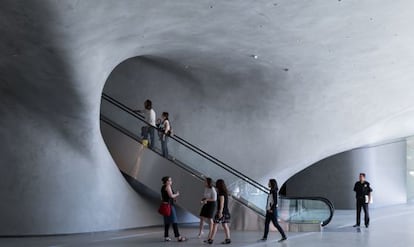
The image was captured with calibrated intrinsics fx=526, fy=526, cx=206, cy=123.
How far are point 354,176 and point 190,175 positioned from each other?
1582 cm

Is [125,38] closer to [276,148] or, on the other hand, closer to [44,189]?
[44,189]

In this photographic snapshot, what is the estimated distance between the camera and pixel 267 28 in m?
12.3

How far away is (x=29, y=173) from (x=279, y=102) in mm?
9422

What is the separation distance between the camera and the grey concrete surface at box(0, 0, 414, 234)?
10.1 m

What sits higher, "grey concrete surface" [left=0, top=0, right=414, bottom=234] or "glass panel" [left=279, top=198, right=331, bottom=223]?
"grey concrete surface" [left=0, top=0, right=414, bottom=234]

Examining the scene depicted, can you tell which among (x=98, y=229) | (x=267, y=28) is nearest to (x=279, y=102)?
(x=267, y=28)

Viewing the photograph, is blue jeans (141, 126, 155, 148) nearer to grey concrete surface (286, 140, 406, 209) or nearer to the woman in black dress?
the woman in black dress

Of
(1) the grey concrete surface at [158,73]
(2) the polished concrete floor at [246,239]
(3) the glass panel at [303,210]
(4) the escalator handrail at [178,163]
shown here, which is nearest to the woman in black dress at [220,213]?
(2) the polished concrete floor at [246,239]

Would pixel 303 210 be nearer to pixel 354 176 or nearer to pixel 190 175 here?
pixel 190 175

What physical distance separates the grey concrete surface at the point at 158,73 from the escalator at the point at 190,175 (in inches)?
44.2

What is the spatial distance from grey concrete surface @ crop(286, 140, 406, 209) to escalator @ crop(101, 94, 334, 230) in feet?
46.9

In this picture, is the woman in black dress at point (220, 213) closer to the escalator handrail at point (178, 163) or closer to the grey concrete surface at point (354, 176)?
the escalator handrail at point (178, 163)

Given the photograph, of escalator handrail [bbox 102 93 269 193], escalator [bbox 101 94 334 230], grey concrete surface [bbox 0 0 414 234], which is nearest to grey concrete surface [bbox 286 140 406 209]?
grey concrete surface [bbox 0 0 414 234]

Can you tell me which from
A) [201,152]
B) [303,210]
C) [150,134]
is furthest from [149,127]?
[303,210]
